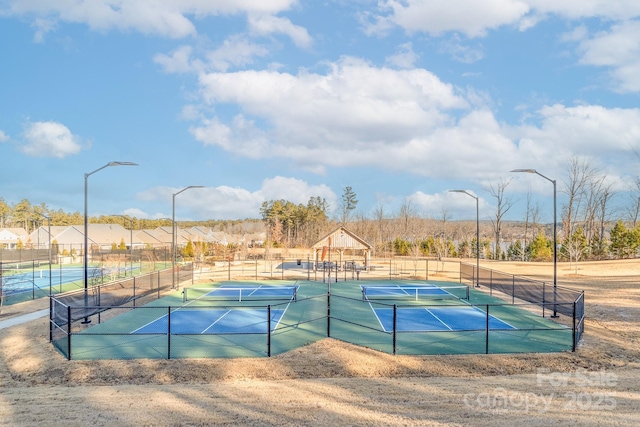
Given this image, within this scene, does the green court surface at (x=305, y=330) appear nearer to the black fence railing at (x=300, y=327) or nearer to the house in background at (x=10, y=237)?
the black fence railing at (x=300, y=327)

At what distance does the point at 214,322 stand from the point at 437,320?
9780 mm

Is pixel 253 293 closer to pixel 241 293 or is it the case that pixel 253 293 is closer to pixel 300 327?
pixel 241 293

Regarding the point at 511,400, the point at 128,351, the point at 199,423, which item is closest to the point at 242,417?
the point at 199,423

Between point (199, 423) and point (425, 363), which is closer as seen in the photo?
point (199, 423)

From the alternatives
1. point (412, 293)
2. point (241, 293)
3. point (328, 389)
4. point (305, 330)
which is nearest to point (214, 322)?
point (305, 330)

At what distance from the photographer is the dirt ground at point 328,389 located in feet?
30.0

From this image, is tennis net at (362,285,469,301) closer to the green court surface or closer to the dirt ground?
the green court surface

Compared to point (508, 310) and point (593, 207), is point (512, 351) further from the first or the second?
point (593, 207)

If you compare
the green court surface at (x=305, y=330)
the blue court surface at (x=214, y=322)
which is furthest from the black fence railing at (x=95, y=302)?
the blue court surface at (x=214, y=322)

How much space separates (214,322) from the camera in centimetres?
2009

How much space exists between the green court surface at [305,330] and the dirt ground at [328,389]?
951 mm

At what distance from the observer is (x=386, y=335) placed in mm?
17078

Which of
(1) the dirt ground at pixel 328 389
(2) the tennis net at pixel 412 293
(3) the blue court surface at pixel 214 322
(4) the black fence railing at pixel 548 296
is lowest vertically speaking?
(2) the tennis net at pixel 412 293

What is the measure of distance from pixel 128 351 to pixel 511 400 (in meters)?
11.2
